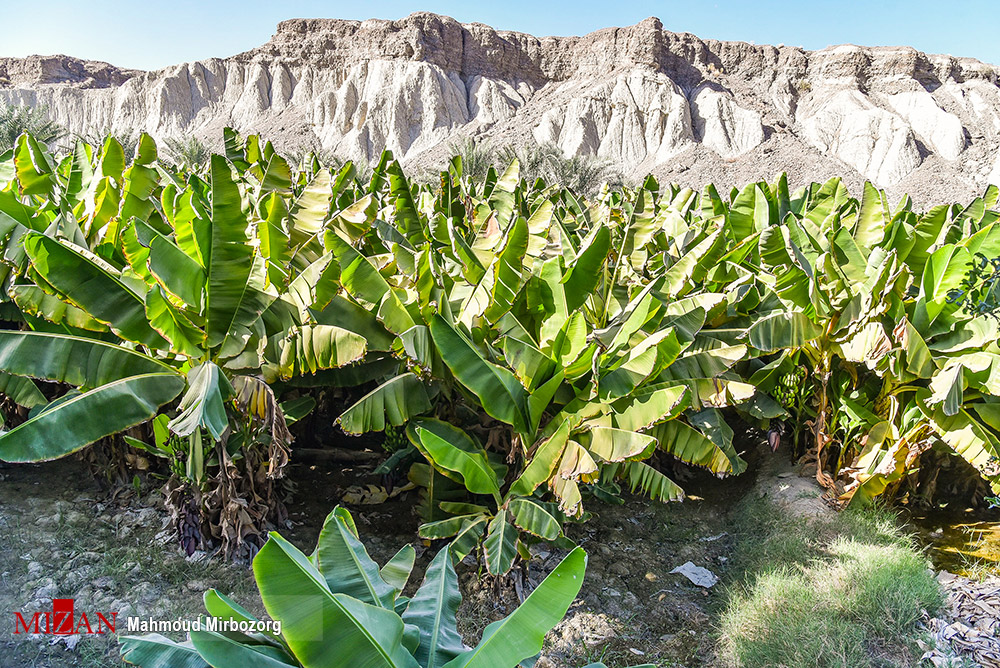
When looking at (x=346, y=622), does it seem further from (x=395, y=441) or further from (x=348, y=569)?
(x=395, y=441)

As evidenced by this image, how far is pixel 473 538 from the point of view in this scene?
12.7 feet

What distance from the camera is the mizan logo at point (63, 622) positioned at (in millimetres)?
3646

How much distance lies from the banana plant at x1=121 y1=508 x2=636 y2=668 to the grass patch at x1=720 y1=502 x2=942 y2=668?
2404 mm

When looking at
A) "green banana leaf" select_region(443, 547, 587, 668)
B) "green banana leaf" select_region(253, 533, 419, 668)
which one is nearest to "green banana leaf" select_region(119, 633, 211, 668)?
"green banana leaf" select_region(253, 533, 419, 668)

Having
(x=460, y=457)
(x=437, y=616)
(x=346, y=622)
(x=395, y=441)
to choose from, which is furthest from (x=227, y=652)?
(x=395, y=441)

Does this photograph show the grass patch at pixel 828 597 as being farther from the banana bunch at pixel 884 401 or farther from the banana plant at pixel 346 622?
the banana plant at pixel 346 622

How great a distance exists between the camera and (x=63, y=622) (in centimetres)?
371

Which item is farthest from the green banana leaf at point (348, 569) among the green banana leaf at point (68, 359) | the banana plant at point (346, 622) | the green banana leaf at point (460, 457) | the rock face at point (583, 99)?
the rock face at point (583, 99)

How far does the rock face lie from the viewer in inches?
1849

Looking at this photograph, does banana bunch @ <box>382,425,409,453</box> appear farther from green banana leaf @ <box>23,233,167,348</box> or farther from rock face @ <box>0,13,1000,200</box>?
rock face @ <box>0,13,1000,200</box>

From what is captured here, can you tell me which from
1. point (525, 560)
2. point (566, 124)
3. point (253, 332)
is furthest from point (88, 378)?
point (566, 124)

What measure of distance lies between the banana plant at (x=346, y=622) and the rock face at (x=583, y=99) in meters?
45.6

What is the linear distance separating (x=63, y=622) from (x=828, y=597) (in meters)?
4.99

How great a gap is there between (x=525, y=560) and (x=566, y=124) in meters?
50.4
